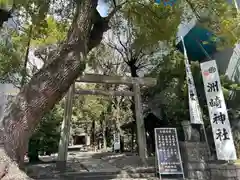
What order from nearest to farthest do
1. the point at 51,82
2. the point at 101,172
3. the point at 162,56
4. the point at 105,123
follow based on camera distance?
1. the point at 51,82
2. the point at 101,172
3. the point at 162,56
4. the point at 105,123

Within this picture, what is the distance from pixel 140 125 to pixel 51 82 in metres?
5.14

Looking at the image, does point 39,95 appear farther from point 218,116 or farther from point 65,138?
point 218,116

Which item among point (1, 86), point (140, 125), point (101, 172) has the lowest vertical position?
point (101, 172)

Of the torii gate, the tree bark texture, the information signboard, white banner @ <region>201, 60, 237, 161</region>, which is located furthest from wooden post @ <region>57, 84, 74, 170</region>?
white banner @ <region>201, 60, 237, 161</region>

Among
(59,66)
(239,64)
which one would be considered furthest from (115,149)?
(59,66)

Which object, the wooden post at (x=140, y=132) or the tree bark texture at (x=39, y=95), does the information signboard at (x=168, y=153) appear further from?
the tree bark texture at (x=39, y=95)

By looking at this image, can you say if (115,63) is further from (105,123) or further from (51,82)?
(51,82)

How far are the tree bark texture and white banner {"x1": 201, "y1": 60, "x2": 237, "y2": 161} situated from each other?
3763 millimetres

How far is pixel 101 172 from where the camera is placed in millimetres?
6449

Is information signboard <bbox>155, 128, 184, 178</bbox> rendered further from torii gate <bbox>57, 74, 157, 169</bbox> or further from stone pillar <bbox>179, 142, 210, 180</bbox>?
torii gate <bbox>57, 74, 157, 169</bbox>

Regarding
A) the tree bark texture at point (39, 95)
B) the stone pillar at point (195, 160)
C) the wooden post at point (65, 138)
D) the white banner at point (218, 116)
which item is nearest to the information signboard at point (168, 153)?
the stone pillar at point (195, 160)

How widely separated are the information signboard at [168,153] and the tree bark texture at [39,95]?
3311mm

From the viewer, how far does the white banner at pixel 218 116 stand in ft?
17.4

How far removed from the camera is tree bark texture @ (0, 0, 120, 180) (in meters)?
3.40
